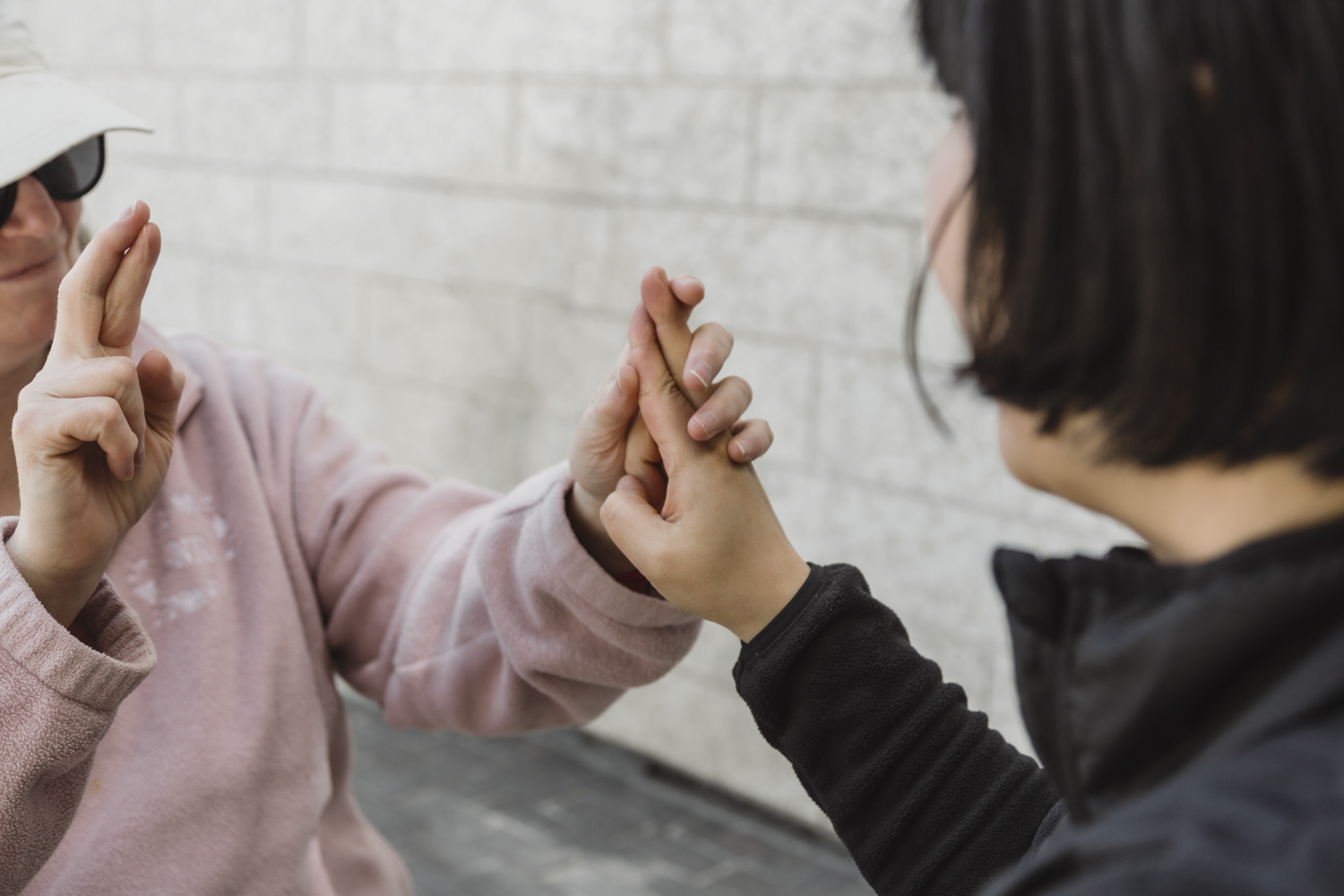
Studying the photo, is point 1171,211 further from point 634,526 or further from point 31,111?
point 31,111

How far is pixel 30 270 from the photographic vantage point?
1305 millimetres

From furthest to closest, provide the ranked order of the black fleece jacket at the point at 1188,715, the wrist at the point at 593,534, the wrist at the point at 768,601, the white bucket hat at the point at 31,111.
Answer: the wrist at the point at 593,534 < the white bucket hat at the point at 31,111 < the wrist at the point at 768,601 < the black fleece jacket at the point at 1188,715

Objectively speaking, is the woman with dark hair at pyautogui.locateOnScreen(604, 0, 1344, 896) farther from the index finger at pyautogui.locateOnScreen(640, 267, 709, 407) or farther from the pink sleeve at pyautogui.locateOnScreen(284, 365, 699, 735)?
the pink sleeve at pyautogui.locateOnScreen(284, 365, 699, 735)

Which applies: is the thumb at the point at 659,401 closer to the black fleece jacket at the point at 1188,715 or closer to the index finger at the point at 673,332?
the index finger at the point at 673,332

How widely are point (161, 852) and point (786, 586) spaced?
0.70 metres

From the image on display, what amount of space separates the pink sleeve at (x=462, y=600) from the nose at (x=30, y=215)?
378 millimetres

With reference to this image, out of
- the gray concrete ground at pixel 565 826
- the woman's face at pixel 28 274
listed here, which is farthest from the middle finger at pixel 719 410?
the gray concrete ground at pixel 565 826

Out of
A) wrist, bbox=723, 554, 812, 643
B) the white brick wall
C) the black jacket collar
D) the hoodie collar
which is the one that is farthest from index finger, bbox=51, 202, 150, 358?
the white brick wall

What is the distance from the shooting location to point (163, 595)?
136 cm

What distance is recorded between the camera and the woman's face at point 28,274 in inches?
50.7

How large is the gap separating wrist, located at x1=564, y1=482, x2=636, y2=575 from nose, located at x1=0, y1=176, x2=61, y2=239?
0.63 meters

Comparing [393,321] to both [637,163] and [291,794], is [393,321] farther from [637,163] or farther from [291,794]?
[291,794]

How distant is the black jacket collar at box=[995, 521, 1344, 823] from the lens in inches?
24.9

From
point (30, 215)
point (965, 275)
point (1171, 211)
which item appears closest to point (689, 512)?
point (965, 275)
